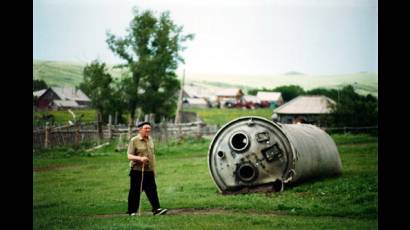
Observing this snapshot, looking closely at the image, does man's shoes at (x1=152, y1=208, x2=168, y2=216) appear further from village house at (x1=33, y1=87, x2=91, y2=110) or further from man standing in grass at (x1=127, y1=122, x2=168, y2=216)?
village house at (x1=33, y1=87, x2=91, y2=110)

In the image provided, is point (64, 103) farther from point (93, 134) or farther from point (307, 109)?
point (307, 109)

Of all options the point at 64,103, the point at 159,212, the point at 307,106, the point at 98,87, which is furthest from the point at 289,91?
the point at 159,212

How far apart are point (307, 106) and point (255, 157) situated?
24.5 m

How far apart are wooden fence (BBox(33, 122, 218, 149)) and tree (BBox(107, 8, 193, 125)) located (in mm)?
9593

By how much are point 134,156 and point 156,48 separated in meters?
37.8

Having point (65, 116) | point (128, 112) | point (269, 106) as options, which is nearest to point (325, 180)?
point (269, 106)

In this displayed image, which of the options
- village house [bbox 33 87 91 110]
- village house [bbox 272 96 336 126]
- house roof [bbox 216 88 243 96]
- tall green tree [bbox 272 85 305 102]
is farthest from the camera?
house roof [bbox 216 88 243 96]

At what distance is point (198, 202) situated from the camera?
1223 cm

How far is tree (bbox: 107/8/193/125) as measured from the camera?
45.6 meters

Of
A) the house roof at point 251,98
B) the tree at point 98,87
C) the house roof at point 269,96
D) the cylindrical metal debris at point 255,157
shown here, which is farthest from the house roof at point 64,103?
the cylindrical metal debris at point 255,157

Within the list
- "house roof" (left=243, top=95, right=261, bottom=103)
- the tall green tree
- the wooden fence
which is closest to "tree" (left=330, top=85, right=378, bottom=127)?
the tall green tree

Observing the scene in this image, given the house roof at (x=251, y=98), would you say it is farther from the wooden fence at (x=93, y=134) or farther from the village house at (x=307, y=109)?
the wooden fence at (x=93, y=134)
